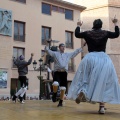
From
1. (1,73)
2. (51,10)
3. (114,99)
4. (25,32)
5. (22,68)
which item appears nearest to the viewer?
(114,99)

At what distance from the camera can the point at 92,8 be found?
45188 mm

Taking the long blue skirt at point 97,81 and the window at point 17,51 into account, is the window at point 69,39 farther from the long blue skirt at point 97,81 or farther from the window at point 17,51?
the long blue skirt at point 97,81

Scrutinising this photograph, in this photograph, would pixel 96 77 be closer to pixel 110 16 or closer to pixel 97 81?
pixel 97 81

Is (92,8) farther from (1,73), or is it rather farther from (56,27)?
(1,73)

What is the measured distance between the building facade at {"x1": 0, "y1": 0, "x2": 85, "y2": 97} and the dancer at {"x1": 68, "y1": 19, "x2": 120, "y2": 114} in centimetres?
2741

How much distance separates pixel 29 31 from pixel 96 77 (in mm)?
30820

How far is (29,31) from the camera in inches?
1421

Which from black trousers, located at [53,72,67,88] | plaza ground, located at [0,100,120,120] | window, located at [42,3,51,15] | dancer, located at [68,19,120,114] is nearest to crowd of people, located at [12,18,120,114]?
dancer, located at [68,19,120,114]

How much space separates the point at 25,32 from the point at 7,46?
3147mm

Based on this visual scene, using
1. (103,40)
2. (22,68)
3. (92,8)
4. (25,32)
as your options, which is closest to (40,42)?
(25,32)

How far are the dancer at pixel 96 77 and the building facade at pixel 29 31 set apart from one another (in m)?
27.4

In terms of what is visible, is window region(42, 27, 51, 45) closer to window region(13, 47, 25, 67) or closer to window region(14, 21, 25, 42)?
window region(14, 21, 25, 42)

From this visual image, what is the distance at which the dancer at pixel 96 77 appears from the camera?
18.7 ft

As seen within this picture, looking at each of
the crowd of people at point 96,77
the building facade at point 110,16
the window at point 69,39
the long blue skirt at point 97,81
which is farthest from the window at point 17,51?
the long blue skirt at point 97,81
